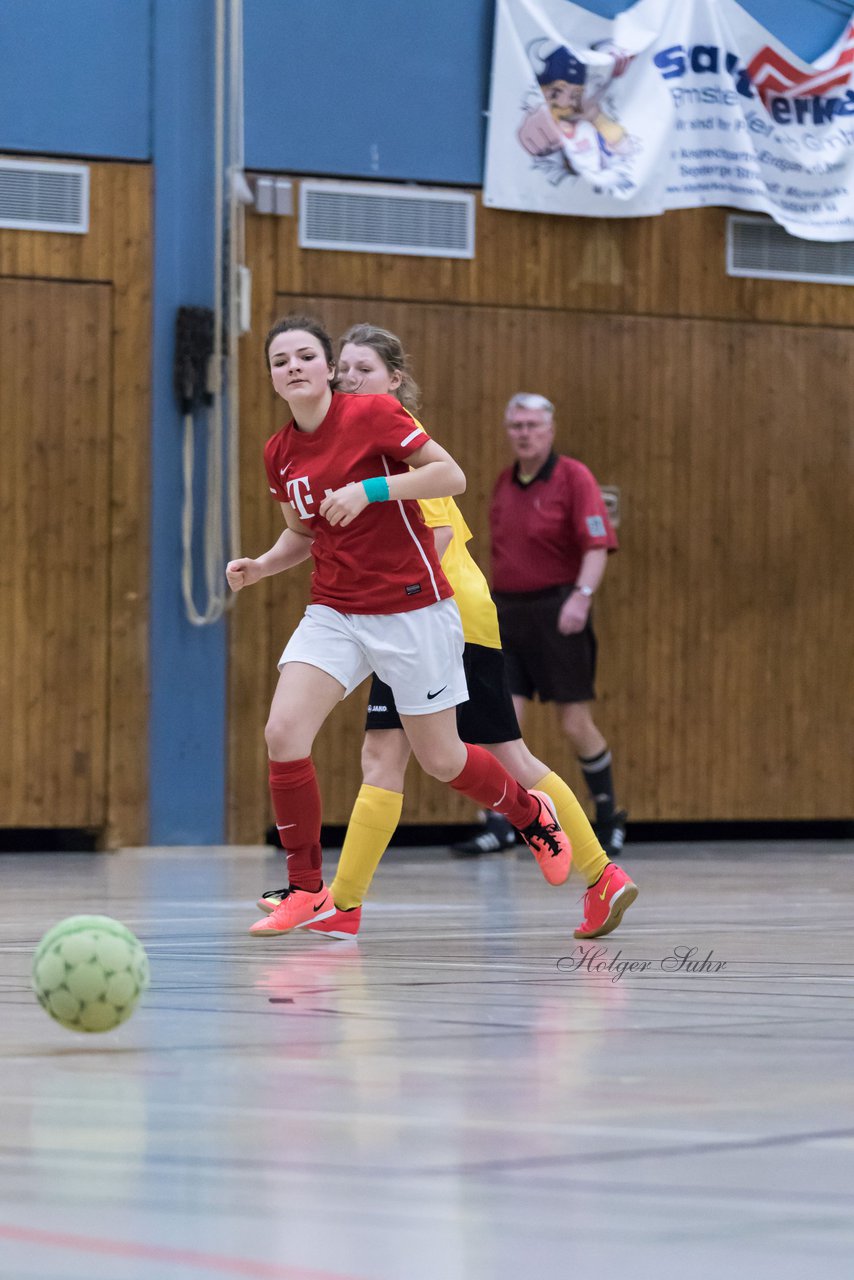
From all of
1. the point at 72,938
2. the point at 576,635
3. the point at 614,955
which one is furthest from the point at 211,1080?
the point at 576,635

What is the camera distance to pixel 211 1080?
10.00 feet

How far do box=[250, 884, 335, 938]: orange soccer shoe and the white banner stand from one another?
5381 millimetres

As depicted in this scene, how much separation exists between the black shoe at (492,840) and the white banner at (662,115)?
3.01 meters

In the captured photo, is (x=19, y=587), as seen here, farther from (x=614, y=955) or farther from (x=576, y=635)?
(x=614, y=955)

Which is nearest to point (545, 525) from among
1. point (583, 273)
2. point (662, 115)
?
point (583, 273)

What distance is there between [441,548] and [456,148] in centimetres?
467

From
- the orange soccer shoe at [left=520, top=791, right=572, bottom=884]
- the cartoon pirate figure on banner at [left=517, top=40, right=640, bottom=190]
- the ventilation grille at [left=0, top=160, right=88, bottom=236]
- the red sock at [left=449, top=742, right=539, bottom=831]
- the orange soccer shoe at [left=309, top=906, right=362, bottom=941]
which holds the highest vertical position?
the cartoon pirate figure on banner at [left=517, top=40, right=640, bottom=190]

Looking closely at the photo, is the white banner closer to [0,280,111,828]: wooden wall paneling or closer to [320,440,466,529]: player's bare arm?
[0,280,111,828]: wooden wall paneling

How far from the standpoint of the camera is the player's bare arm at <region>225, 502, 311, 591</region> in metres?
5.46

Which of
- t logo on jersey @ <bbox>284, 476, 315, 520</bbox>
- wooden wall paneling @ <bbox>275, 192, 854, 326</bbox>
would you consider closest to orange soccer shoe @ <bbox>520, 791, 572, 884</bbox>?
t logo on jersey @ <bbox>284, 476, 315, 520</bbox>

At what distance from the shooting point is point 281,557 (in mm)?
5527

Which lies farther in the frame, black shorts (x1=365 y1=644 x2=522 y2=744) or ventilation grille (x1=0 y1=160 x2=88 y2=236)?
ventilation grille (x1=0 y1=160 x2=88 y2=236)

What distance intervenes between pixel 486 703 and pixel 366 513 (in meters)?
0.96

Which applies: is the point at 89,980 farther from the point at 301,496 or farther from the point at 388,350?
the point at 388,350
